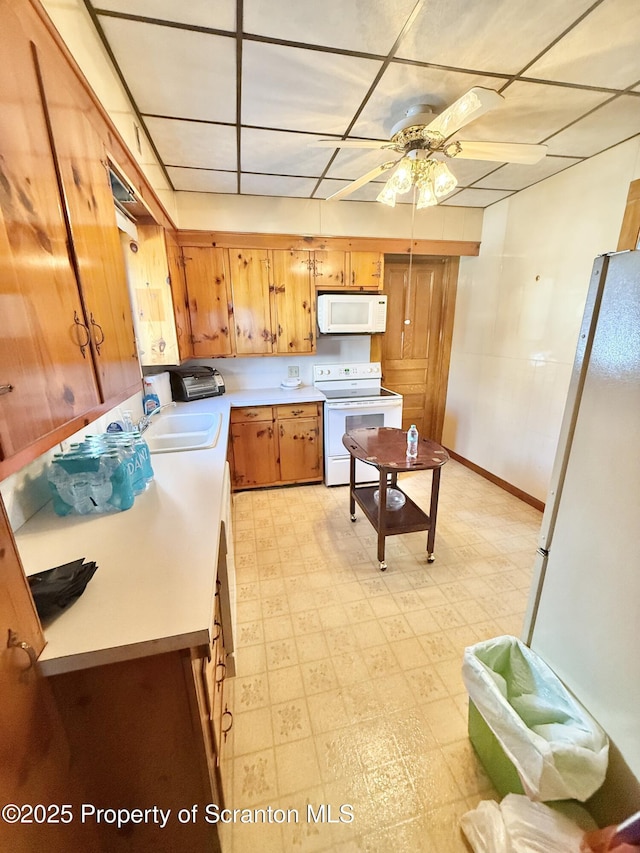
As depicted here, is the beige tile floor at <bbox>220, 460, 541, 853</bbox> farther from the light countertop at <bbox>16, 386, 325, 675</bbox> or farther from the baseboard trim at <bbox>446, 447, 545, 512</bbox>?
the light countertop at <bbox>16, 386, 325, 675</bbox>

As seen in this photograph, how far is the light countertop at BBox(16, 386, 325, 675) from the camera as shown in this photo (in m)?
0.73

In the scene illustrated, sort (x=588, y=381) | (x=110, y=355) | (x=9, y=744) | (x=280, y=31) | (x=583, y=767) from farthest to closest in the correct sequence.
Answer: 1. (x=280, y=31)
2. (x=110, y=355)
3. (x=588, y=381)
4. (x=583, y=767)
5. (x=9, y=744)

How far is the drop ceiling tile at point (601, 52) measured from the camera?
3.92 ft

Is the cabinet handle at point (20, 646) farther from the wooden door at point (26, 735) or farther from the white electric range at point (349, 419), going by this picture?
the white electric range at point (349, 419)

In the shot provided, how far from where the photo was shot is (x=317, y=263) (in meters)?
3.13

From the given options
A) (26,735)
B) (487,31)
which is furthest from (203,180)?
(26,735)

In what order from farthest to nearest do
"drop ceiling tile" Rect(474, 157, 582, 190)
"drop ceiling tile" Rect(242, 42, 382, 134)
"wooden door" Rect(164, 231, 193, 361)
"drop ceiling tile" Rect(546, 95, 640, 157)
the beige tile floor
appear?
"wooden door" Rect(164, 231, 193, 361), "drop ceiling tile" Rect(474, 157, 582, 190), "drop ceiling tile" Rect(546, 95, 640, 157), "drop ceiling tile" Rect(242, 42, 382, 134), the beige tile floor

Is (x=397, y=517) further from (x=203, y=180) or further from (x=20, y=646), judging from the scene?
(x=203, y=180)

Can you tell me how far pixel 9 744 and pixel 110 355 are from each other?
0.97m

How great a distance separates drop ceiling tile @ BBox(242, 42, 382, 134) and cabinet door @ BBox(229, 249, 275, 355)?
4.01ft

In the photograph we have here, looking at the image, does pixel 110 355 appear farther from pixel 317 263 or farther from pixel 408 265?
pixel 408 265

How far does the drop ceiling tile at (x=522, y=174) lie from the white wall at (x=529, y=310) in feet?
0.24

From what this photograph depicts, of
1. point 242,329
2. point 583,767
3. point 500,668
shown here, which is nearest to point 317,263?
point 242,329

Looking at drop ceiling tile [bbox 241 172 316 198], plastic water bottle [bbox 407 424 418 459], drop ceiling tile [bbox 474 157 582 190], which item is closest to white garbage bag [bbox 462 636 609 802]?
plastic water bottle [bbox 407 424 418 459]
